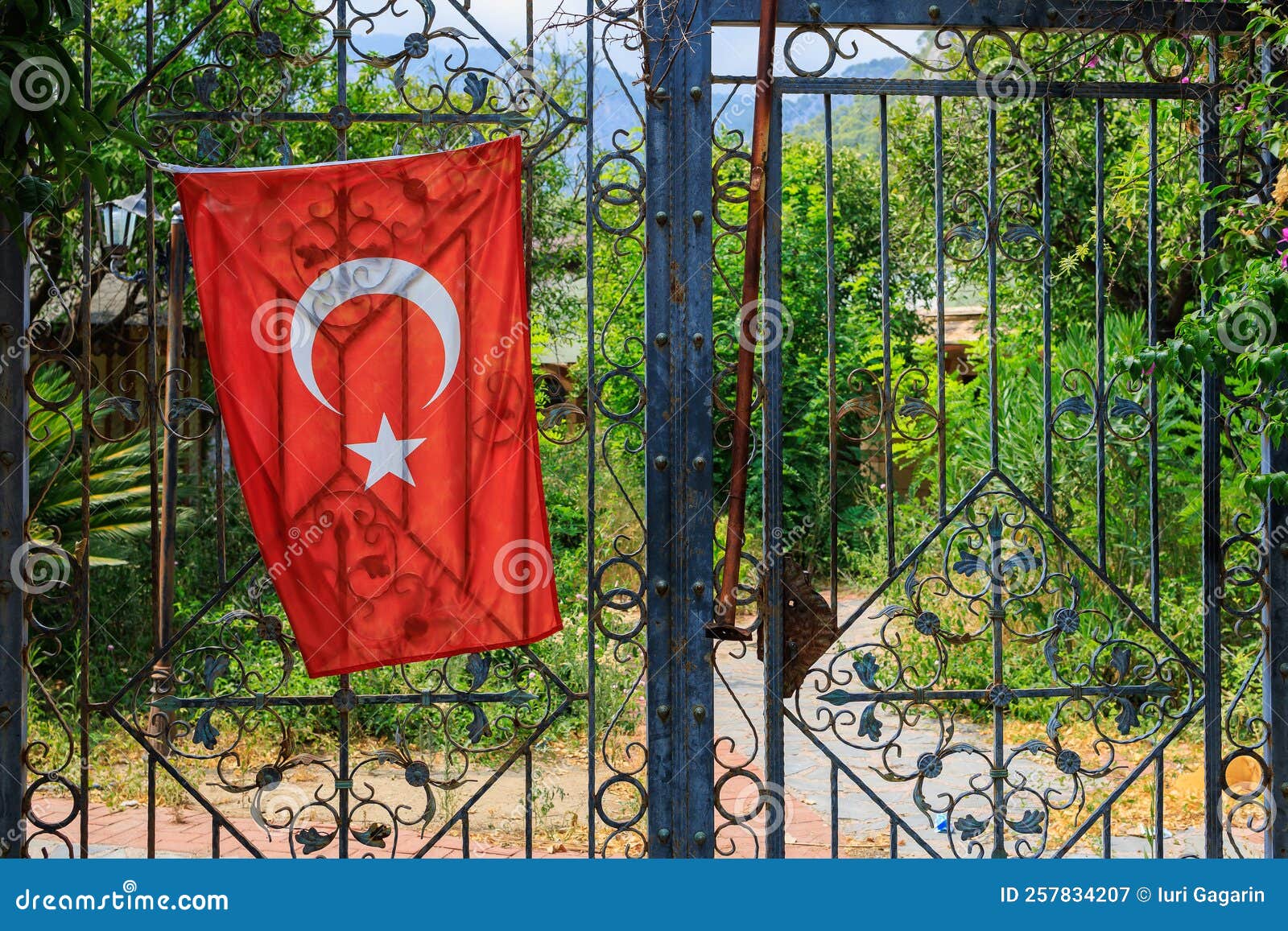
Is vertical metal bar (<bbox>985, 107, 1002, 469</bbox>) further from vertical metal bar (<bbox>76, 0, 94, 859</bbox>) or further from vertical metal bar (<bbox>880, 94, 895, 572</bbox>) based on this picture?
vertical metal bar (<bbox>76, 0, 94, 859</bbox>)

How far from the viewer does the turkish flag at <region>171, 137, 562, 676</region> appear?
3.35 m

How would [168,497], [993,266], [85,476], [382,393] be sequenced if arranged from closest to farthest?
[85,476] → [382,393] → [993,266] → [168,497]

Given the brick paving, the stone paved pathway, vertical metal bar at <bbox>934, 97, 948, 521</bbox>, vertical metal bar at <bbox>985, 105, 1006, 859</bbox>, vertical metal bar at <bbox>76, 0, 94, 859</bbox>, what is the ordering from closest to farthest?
vertical metal bar at <bbox>76, 0, 94, 859</bbox> → vertical metal bar at <bbox>934, 97, 948, 521</bbox> → vertical metal bar at <bbox>985, 105, 1006, 859</bbox> → the brick paving → the stone paved pathway

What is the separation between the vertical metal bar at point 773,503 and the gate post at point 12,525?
2.17 m

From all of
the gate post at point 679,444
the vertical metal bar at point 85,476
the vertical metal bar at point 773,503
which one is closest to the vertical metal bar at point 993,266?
the vertical metal bar at point 773,503

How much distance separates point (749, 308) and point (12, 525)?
223 cm

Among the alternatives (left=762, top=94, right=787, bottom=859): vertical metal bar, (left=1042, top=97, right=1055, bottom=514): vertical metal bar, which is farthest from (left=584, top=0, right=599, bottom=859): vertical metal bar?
(left=1042, top=97, right=1055, bottom=514): vertical metal bar

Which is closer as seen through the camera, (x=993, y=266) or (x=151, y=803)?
(x=151, y=803)

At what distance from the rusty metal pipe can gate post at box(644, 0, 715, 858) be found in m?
0.07

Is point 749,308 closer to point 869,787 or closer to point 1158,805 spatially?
point 1158,805

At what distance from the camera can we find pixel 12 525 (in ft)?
11.0

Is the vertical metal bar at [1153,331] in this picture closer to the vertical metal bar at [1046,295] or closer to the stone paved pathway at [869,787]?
the vertical metal bar at [1046,295]

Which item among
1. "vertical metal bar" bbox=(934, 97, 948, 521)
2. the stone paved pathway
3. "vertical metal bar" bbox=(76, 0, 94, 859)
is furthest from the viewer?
the stone paved pathway

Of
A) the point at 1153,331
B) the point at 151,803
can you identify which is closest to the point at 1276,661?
the point at 1153,331
